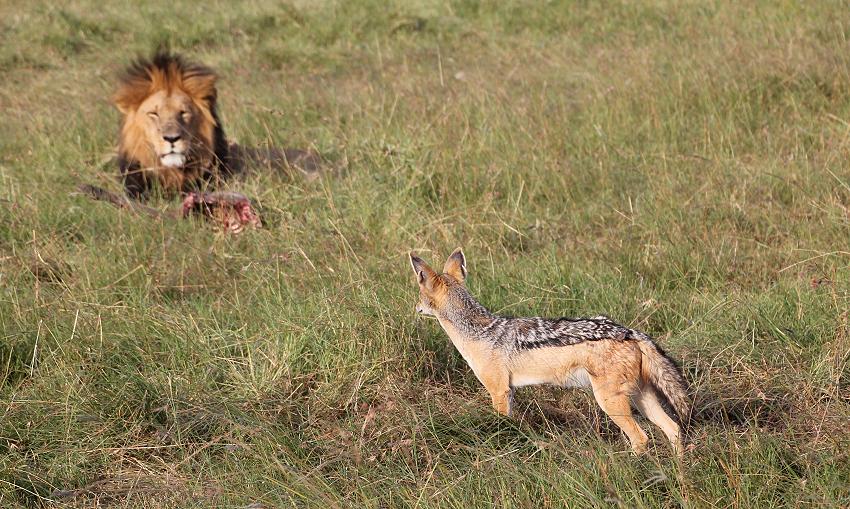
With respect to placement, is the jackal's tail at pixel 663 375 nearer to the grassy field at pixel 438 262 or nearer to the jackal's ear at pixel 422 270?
the grassy field at pixel 438 262

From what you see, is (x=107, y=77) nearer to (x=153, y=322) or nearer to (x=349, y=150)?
(x=349, y=150)

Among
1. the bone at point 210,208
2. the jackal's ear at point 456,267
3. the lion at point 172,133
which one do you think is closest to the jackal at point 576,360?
the jackal's ear at point 456,267

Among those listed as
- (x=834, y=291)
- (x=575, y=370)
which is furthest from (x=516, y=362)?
(x=834, y=291)

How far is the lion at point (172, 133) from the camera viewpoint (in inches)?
304

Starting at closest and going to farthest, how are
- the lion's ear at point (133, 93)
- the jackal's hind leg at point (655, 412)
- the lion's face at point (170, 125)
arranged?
1. the jackal's hind leg at point (655, 412)
2. the lion's face at point (170, 125)
3. the lion's ear at point (133, 93)

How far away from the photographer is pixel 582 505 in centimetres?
343

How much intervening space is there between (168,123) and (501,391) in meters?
4.35

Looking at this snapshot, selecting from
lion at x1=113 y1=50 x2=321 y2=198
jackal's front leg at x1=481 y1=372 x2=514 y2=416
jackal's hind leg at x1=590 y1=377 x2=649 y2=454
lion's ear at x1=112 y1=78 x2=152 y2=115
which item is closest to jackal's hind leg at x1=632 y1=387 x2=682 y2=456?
jackal's hind leg at x1=590 y1=377 x2=649 y2=454

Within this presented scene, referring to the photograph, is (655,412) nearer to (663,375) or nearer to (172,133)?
(663,375)

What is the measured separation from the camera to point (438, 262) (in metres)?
5.96

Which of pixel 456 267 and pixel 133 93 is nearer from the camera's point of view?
pixel 456 267

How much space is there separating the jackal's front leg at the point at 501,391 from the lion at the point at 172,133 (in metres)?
3.76

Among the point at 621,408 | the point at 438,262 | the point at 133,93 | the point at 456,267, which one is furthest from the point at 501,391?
the point at 133,93

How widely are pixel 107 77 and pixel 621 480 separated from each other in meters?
8.81
